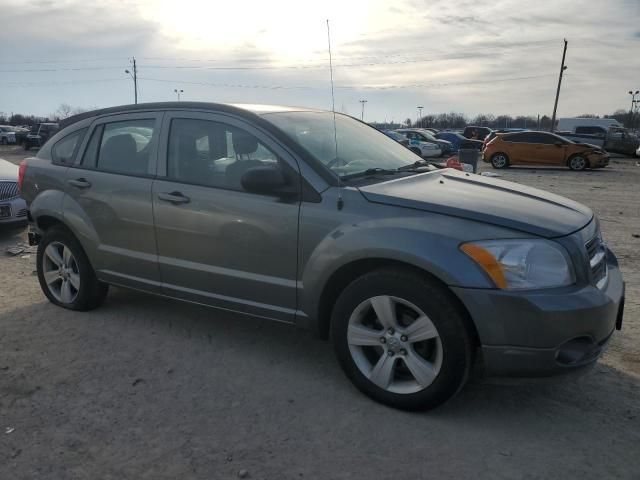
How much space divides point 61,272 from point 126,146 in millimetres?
1315

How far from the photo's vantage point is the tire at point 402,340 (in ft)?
9.43

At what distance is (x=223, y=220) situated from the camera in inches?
142

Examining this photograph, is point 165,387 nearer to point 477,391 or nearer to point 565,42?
point 477,391

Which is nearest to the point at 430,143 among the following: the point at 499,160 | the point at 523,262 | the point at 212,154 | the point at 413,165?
the point at 499,160

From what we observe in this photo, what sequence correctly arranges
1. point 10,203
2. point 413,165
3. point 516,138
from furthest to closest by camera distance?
point 516,138 → point 10,203 → point 413,165

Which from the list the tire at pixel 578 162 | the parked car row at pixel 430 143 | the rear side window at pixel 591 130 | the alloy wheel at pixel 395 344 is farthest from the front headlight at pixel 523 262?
the rear side window at pixel 591 130

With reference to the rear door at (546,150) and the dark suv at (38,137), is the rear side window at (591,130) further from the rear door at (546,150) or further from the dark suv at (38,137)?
the dark suv at (38,137)

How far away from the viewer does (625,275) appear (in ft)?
18.6

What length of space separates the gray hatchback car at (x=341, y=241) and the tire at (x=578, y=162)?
60.5ft

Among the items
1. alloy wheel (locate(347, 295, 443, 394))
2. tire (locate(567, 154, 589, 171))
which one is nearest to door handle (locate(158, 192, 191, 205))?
alloy wheel (locate(347, 295, 443, 394))

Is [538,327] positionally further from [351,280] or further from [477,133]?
[477,133]

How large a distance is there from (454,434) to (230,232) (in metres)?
1.80

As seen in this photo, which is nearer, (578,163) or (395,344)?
(395,344)

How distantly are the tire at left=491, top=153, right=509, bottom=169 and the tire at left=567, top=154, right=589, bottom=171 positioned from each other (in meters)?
2.29
